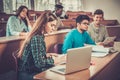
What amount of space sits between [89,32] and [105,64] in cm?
190

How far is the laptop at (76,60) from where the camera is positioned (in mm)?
2137

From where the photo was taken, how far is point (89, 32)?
4.44m

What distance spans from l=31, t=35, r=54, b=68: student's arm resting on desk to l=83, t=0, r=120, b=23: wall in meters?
8.75

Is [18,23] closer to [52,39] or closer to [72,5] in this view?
[52,39]

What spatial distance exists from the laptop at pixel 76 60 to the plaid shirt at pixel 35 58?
264 millimetres

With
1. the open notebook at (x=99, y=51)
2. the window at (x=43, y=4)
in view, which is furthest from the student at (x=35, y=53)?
the window at (x=43, y=4)

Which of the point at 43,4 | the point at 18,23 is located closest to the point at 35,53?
the point at 18,23

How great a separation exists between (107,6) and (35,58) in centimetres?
910

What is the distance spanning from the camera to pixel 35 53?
255 centimetres

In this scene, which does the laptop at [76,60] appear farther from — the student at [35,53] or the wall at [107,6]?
the wall at [107,6]

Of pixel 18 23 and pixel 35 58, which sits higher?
pixel 18 23

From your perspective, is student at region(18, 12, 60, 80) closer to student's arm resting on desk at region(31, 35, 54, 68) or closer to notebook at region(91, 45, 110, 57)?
student's arm resting on desk at region(31, 35, 54, 68)

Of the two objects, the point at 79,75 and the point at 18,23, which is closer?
the point at 79,75

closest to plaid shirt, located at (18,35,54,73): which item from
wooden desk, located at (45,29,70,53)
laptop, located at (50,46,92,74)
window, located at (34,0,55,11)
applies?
laptop, located at (50,46,92,74)
